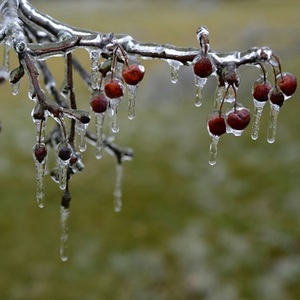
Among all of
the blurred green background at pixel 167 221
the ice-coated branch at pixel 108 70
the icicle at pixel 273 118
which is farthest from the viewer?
the blurred green background at pixel 167 221

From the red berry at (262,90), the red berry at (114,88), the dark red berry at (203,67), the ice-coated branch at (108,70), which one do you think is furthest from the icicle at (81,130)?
the red berry at (262,90)

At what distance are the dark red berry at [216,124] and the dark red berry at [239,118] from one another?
0.02m

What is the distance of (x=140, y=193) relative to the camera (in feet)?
29.2

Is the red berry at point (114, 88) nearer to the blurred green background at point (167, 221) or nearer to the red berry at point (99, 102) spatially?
the red berry at point (99, 102)

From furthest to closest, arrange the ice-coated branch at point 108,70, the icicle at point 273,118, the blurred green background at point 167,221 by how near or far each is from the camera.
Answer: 1. the blurred green background at point 167,221
2. the icicle at point 273,118
3. the ice-coated branch at point 108,70

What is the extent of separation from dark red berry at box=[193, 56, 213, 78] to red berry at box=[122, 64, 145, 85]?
6.5 inches

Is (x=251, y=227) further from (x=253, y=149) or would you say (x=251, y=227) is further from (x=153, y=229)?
(x=253, y=149)

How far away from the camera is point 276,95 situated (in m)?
1.64

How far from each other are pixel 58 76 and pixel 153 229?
9656 mm

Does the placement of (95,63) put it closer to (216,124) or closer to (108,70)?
(108,70)

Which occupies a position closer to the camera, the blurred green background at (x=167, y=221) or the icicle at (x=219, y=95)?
the icicle at (x=219, y=95)

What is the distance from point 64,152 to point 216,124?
46 centimetres

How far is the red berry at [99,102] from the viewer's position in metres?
1.61

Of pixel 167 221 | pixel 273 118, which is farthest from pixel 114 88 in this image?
pixel 167 221
